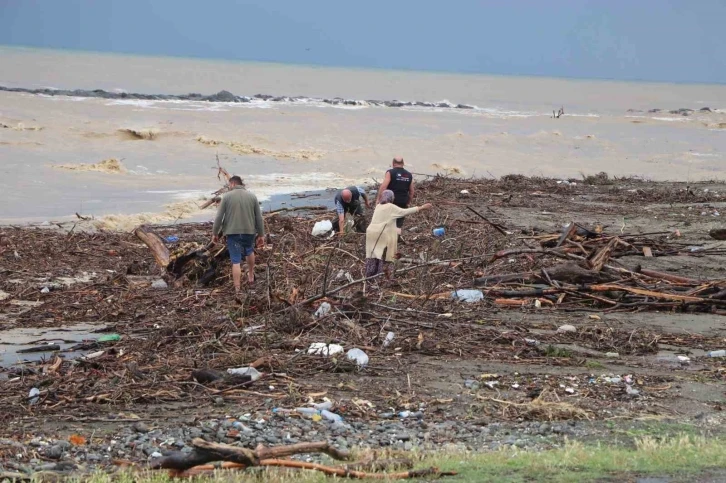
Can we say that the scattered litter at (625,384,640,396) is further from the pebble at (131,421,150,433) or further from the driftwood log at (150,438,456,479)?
the pebble at (131,421,150,433)

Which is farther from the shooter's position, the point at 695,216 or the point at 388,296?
the point at 695,216

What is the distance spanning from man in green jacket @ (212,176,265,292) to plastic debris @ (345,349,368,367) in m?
3.64

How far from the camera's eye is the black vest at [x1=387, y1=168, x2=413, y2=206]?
44.3 feet

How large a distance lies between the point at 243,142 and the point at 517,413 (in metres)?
25.8

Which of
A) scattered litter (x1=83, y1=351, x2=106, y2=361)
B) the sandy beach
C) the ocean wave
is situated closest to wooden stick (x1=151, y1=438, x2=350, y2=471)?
scattered litter (x1=83, y1=351, x2=106, y2=361)

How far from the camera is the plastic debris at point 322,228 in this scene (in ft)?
49.8

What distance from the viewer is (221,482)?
5.34 m

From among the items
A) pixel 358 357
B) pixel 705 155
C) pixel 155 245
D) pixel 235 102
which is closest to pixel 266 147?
pixel 705 155

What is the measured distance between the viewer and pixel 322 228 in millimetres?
15219

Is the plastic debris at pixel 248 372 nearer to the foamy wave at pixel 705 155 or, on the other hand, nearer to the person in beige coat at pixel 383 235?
the person in beige coat at pixel 383 235

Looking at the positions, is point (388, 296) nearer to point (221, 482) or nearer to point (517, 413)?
point (517, 413)

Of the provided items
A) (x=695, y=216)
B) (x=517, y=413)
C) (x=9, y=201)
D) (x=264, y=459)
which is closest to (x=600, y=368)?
(x=517, y=413)

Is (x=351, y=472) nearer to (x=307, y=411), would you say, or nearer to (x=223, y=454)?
(x=223, y=454)

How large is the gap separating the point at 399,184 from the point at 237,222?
2834 millimetres
